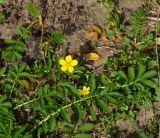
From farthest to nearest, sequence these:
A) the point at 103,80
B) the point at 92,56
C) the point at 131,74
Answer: the point at 92,56 → the point at 103,80 → the point at 131,74

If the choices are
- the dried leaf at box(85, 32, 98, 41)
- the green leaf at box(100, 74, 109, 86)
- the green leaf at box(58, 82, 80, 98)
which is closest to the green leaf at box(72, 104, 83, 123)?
the green leaf at box(58, 82, 80, 98)

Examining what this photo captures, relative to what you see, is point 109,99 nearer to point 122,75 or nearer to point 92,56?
point 122,75

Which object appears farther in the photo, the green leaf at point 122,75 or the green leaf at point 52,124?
the green leaf at point 122,75

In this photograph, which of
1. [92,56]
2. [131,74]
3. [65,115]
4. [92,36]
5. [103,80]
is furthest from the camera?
[92,36]

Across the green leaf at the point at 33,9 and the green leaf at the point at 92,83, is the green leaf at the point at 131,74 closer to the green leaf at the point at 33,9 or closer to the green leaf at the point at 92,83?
the green leaf at the point at 92,83

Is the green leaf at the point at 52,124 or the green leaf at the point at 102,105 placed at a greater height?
the green leaf at the point at 102,105

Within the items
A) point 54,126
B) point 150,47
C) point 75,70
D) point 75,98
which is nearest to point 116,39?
point 150,47

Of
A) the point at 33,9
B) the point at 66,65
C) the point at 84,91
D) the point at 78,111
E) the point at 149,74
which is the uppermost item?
the point at 33,9

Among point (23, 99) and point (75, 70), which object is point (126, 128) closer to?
point (75, 70)

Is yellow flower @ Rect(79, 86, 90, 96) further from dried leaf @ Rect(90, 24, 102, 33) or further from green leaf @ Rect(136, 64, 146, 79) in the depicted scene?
dried leaf @ Rect(90, 24, 102, 33)

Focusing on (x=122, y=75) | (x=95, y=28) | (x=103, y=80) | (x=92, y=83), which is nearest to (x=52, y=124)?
(x=92, y=83)

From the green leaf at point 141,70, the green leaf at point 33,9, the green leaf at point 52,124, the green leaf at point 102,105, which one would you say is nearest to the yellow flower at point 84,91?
the green leaf at point 102,105
